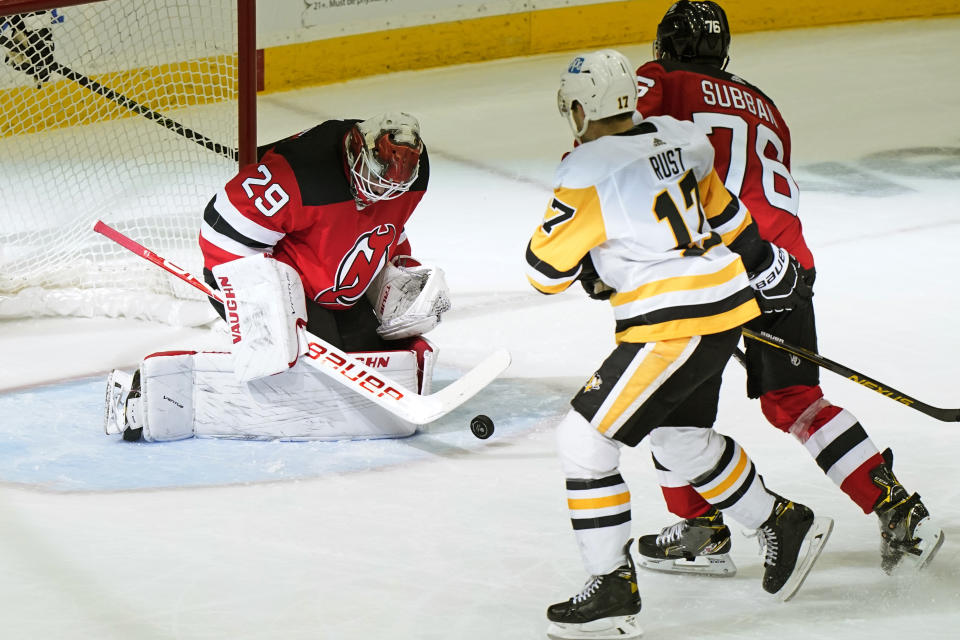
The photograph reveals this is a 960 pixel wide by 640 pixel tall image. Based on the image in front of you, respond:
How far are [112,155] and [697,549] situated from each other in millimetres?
2674

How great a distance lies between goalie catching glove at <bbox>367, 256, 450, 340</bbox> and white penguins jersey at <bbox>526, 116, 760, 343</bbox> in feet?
3.39

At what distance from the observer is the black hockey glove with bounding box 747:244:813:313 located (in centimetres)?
254

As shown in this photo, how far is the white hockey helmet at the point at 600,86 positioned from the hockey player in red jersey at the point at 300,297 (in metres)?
0.77

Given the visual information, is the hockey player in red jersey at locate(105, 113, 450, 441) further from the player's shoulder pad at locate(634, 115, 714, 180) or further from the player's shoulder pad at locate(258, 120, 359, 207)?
the player's shoulder pad at locate(634, 115, 714, 180)

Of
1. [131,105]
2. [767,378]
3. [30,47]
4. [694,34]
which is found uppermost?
[694,34]

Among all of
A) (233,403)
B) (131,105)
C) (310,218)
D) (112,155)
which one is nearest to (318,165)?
(310,218)

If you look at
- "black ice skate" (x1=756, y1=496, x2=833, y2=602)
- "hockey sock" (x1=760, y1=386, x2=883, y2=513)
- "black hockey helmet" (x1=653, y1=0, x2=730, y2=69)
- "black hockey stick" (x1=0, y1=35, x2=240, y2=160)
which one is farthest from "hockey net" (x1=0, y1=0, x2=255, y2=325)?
"black ice skate" (x1=756, y1=496, x2=833, y2=602)

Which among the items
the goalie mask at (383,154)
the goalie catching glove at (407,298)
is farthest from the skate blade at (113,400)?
the goalie mask at (383,154)

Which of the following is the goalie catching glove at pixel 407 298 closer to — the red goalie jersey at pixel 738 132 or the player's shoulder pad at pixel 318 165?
the player's shoulder pad at pixel 318 165

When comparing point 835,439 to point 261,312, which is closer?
point 835,439

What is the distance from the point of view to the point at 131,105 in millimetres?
4344

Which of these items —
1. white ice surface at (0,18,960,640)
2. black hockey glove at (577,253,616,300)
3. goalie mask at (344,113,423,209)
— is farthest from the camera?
goalie mask at (344,113,423,209)

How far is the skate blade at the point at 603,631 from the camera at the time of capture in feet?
7.78

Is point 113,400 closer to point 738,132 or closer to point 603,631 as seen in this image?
point 603,631
